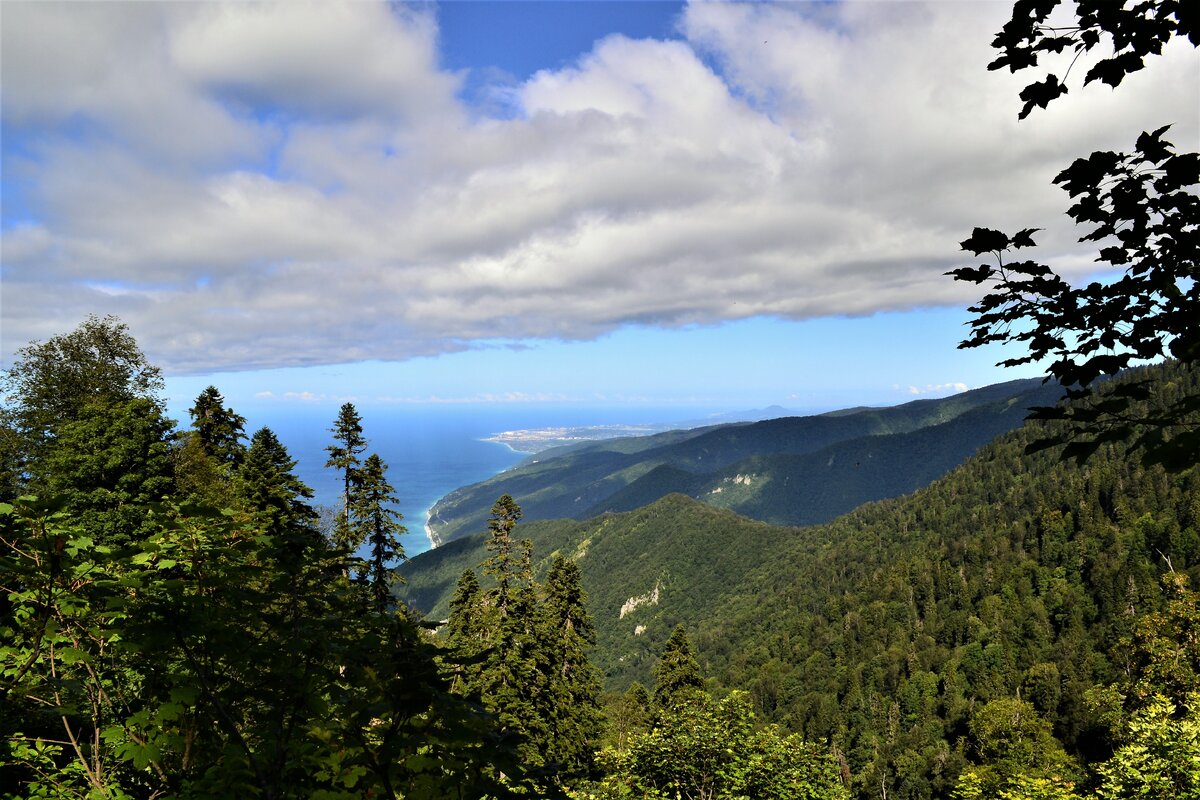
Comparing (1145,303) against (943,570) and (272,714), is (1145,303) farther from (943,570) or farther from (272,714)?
(943,570)

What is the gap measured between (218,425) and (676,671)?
38.9 metres

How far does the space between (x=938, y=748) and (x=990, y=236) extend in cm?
13253

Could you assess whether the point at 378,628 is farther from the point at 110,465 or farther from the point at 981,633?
the point at 981,633

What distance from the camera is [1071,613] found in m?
134

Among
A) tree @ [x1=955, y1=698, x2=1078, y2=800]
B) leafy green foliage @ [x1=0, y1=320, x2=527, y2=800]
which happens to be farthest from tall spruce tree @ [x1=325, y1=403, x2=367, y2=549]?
tree @ [x1=955, y1=698, x2=1078, y2=800]

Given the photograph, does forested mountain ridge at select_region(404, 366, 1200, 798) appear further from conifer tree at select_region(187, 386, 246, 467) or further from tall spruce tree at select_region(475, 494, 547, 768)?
conifer tree at select_region(187, 386, 246, 467)

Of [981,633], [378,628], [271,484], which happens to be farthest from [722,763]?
[981,633]

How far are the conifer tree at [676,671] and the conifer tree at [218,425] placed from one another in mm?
34889

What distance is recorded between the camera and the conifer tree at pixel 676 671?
1652 inches

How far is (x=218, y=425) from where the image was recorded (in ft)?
143

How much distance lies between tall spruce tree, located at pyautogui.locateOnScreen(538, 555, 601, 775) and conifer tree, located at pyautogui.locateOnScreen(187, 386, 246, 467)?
25.5 metres

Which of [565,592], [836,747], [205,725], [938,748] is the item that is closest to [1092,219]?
[205,725]

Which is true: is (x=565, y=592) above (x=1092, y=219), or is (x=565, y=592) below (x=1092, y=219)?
below

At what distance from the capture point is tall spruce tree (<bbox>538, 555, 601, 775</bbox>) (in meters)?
32.6
